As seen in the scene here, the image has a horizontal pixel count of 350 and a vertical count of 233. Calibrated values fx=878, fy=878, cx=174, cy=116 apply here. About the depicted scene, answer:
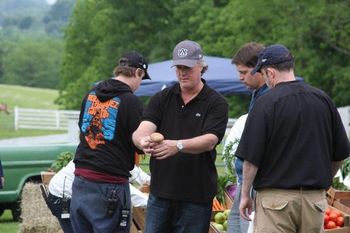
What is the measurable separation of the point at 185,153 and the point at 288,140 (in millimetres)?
783

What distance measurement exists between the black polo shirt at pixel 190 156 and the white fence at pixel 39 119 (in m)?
41.2

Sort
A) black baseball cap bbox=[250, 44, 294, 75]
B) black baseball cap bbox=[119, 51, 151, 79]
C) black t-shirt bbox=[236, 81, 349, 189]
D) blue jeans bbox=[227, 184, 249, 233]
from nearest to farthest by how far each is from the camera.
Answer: black t-shirt bbox=[236, 81, 349, 189]
black baseball cap bbox=[250, 44, 294, 75]
blue jeans bbox=[227, 184, 249, 233]
black baseball cap bbox=[119, 51, 151, 79]

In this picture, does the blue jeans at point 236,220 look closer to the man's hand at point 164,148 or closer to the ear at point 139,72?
the man's hand at point 164,148

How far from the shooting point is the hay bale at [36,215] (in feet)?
33.9

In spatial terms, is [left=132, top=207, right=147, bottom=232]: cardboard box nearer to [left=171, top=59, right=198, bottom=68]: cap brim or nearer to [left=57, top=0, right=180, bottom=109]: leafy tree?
[left=171, top=59, right=198, bottom=68]: cap brim

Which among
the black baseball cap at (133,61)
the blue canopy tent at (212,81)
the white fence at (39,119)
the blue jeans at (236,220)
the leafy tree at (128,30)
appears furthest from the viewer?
the white fence at (39,119)

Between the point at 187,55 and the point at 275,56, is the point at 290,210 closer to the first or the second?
the point at 275,56

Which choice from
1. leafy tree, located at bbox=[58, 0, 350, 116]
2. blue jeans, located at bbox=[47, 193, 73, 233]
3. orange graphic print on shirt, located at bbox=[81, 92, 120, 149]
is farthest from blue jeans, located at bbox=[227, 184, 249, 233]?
leafy tree, located at bbox=[58, 0, 350, 116]

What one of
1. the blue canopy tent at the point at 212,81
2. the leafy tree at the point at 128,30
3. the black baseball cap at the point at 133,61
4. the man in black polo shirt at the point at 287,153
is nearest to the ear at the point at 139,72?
the black baseball cap at the point at 133,61

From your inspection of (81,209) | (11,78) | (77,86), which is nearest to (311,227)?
(81,209)

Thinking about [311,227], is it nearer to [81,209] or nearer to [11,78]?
[81,209]

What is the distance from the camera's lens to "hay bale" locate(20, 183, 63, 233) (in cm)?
1032

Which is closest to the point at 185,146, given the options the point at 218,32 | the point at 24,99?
the point at 218,32

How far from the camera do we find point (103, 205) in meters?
6.43
